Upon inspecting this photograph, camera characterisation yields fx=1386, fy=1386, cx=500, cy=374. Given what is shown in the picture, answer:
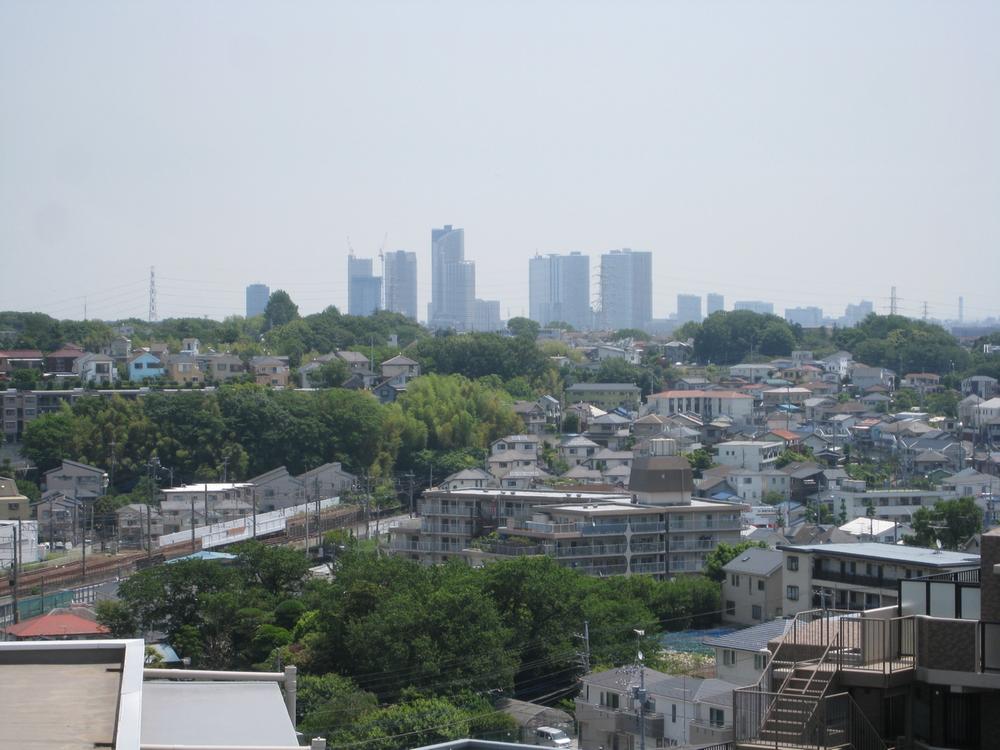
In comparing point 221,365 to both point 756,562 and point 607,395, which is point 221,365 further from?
point 756,562

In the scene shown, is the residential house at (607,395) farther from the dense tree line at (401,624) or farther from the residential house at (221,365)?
the dense tree line at (401,624)

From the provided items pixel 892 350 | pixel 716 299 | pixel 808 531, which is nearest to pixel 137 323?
pixel 892 350

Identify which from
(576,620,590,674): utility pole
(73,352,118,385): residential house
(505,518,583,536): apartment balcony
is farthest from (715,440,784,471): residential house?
(576,620,590,674): utility pole

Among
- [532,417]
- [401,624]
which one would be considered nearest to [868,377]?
[532,417]

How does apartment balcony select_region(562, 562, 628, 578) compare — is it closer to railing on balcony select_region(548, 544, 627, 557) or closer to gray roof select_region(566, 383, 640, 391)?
railing on balcony select_region(548, 544, 627, 557)

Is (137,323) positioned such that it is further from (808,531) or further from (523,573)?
(523,573)
